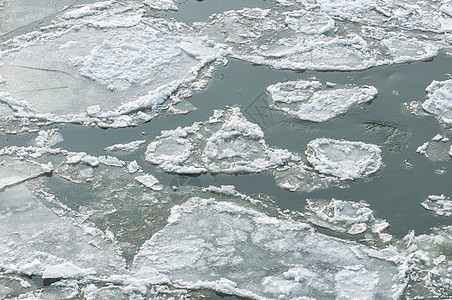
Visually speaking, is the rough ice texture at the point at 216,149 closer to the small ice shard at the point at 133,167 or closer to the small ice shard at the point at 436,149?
the small ice shard at the point at 133,167

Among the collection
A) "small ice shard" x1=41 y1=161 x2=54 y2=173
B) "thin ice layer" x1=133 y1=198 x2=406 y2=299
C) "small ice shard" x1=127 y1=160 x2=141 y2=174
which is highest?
"small ice shard" x1=41 y1=161 x2=54 y2=173

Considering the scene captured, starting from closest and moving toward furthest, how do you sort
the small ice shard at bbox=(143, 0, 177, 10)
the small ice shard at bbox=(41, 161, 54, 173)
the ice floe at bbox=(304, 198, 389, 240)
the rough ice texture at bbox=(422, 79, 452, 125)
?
1. the ice floe at bbox=(304, 198, 389, 240)
2. the small ice shard at bbox=(41, 161, 54, 173)
3. the rough ice texture at bbox=(422, 79, 452, 125)
4. the small ice shard at bbox=(143, 0, 177, 10)

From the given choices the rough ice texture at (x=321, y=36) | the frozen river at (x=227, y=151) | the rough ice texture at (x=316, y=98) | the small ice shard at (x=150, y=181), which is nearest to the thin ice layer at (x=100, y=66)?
the frozen river at (x=227, y=151)

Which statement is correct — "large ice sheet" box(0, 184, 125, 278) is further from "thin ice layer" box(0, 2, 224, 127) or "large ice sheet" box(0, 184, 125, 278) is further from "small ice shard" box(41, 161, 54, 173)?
"thin ice layer" box(0, 2, 224, 127)

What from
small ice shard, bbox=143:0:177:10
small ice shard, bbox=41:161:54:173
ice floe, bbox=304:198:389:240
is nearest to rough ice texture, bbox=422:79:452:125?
ice floe, bbox=304:198:389:240

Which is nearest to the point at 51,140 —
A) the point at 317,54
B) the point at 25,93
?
the point at 25,93

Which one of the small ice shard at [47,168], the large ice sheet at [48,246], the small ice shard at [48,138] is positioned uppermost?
the small ice shard at [48,138]

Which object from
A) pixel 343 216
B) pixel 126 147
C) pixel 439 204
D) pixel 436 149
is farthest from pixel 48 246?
pixel 436 149
